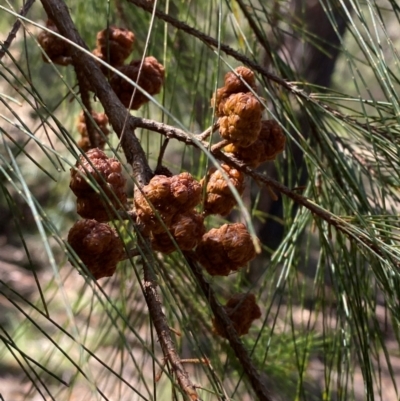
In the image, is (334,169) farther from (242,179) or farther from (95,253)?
(95,253)

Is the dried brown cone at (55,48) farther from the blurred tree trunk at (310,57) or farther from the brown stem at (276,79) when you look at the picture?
the blurred tree trunk at (310,57)

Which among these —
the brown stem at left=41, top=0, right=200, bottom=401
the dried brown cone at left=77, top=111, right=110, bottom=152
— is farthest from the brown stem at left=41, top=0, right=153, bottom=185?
the dried brown cone at left=77, top=111, right=110, bottom=152

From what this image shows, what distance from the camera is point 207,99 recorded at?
0.80 meters

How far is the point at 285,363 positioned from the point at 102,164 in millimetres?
702

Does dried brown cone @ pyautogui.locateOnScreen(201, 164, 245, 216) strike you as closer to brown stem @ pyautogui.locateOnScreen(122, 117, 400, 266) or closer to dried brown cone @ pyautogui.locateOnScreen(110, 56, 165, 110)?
brown stem @ pyautogui.locateOnScreen(122, 117, 400, 266)

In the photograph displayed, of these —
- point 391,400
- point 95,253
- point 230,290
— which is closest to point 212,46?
point 95,253

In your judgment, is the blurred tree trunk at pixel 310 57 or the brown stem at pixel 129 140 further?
the blurred tree trunk at pixel 310 57

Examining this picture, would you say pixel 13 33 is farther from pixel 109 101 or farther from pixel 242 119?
pixel 242 119

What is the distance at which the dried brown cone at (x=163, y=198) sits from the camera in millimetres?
369

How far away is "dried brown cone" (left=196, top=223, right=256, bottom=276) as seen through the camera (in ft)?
1.41

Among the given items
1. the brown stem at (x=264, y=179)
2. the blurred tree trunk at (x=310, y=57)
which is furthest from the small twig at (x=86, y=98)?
the blurred tree trunk at (x=310, y=57)

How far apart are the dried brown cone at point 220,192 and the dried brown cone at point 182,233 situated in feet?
0.13

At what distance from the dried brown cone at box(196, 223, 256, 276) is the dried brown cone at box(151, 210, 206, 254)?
34 mm

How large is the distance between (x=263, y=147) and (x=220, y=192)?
0.05 m
